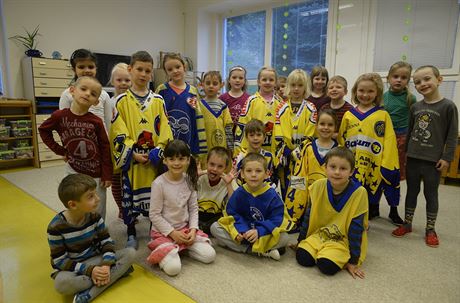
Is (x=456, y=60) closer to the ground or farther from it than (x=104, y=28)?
closer to the ground

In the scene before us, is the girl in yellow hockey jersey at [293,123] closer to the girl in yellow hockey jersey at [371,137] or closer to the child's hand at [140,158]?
the girl in yellow hockey jersey at [371,137]

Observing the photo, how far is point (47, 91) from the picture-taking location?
427 centimetres

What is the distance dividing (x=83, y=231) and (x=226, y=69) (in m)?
5.56

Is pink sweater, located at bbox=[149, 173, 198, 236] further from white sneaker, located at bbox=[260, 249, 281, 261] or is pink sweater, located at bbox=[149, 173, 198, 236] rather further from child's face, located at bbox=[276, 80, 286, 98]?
child's face, located at bbox=[276, 80, 286, 98]

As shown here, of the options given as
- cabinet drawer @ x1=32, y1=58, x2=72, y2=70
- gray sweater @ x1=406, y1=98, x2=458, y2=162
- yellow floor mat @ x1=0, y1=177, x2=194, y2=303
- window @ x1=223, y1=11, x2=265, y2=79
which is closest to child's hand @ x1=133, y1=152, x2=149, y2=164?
yellow floor mat @ x1=0, y1=177, x2=194, y2=303

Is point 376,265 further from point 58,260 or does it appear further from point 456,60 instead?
point 456,60

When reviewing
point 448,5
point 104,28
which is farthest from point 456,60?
point 104,28

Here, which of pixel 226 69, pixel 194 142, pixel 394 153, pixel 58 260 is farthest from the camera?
pixel 226 69

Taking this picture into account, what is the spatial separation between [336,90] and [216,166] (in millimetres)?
1046

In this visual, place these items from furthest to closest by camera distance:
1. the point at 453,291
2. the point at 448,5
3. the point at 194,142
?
the point at 448,5, the point at 194,142, the point at 453,291

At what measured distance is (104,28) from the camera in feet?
17.3

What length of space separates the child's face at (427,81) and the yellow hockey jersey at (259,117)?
0.95 m

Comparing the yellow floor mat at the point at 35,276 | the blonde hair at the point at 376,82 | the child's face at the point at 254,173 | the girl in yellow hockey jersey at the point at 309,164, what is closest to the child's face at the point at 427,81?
the blonde hair at the point at 376,82

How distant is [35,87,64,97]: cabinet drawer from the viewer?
4188mm
